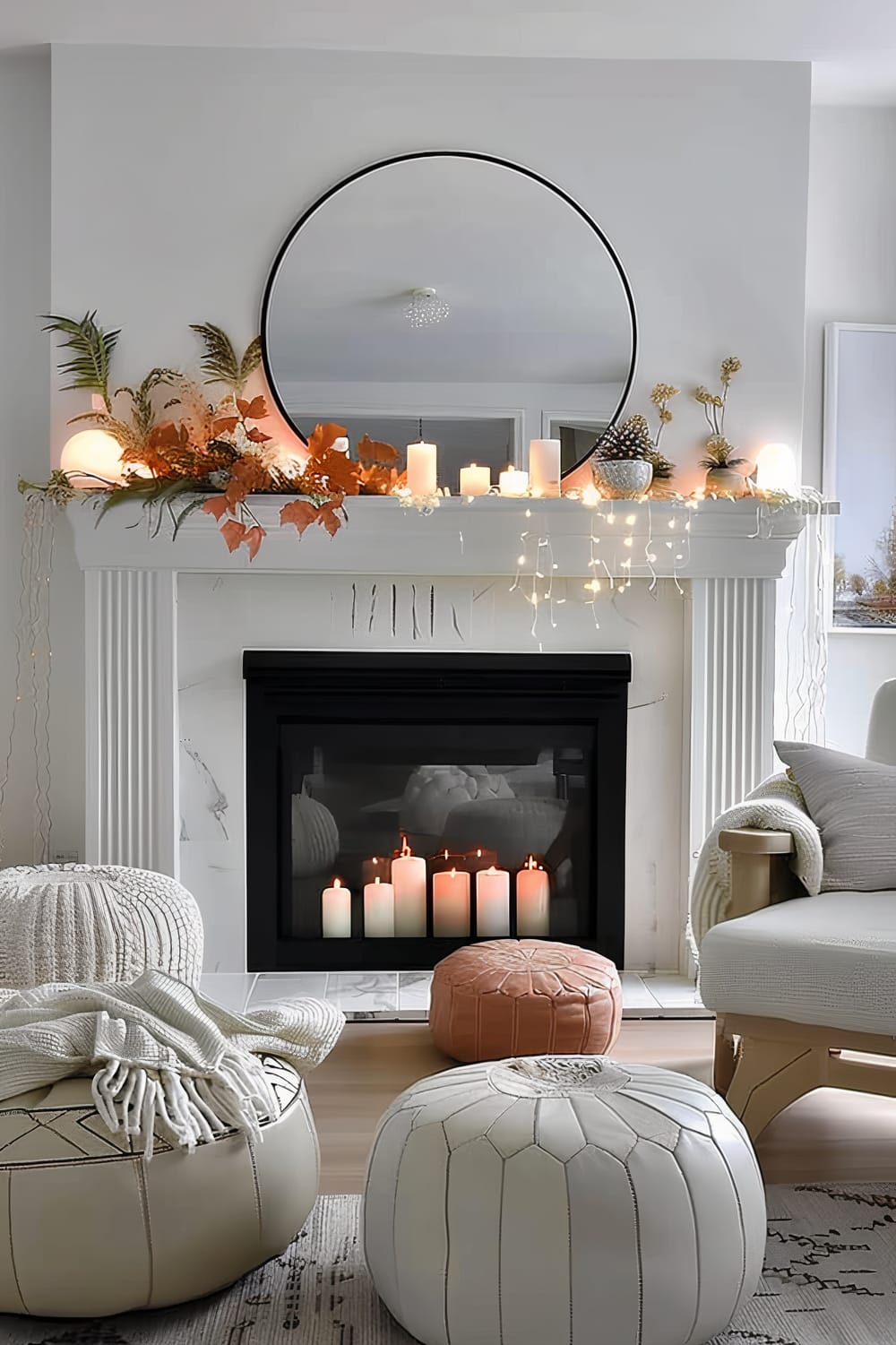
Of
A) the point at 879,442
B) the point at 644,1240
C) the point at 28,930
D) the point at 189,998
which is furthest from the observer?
the point at 879,442

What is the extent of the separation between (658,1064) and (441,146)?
8.07 ft

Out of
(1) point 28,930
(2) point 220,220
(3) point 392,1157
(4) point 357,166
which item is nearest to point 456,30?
(4) point 357,166

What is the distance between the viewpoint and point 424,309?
3426 millimetres

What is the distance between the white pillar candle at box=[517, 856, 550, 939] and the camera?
3.55 m

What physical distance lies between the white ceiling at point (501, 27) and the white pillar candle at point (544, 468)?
108 centimetres

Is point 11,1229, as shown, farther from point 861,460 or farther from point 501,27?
point 861,460

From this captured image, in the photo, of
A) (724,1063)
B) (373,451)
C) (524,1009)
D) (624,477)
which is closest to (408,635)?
(624,477)

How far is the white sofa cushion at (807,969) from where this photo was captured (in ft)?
6.79

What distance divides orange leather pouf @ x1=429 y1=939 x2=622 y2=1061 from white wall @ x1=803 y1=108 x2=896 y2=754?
1.85m

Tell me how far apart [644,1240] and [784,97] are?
308 centimetres

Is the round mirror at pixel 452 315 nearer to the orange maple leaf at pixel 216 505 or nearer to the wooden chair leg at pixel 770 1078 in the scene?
the orange maple leaf at pixel 216 505

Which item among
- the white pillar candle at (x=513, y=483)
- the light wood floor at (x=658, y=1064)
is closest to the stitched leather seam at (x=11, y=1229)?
the light wood floor at (x=658, y=1064)

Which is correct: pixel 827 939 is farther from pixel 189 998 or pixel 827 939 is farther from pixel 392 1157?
pixel 189 998

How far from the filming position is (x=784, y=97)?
11.3 feet
